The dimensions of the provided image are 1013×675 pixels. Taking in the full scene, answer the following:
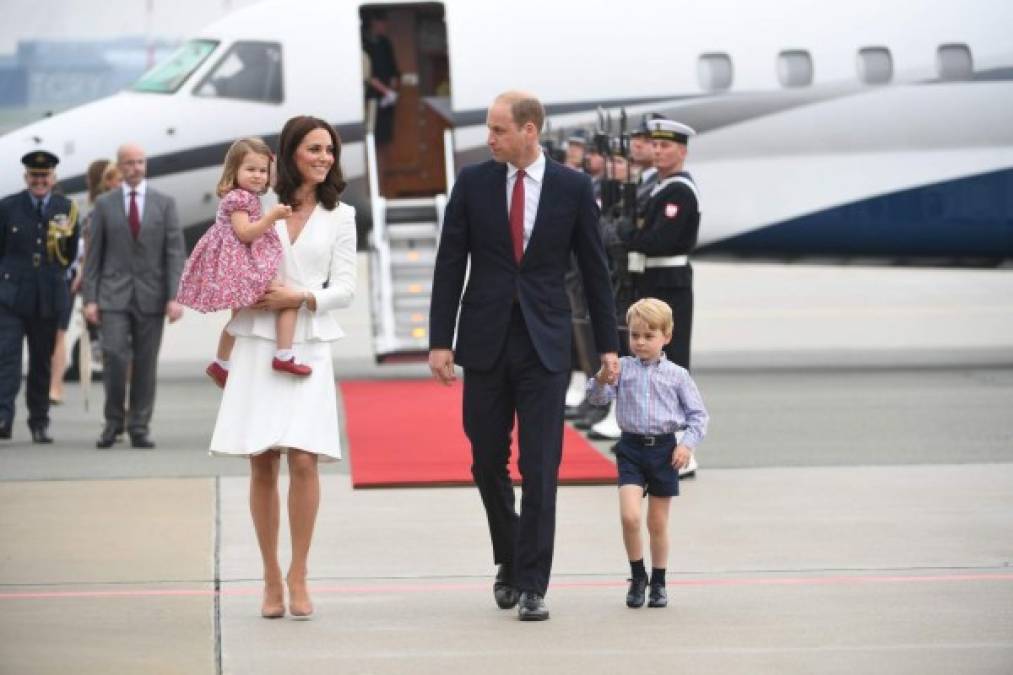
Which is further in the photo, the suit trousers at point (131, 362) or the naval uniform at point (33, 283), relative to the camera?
the naval uniform at point (33, 283)

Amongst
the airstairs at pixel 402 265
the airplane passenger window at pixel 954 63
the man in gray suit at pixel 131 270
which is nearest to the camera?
the man in gray suit at pixel 131 270

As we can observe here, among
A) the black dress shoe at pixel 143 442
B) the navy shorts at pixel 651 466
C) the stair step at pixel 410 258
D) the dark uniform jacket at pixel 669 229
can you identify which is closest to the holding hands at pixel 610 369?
the navy shorts at pixel 651 466

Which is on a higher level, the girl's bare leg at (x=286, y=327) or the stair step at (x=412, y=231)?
the girl's bare leg at (x=286, y=327)

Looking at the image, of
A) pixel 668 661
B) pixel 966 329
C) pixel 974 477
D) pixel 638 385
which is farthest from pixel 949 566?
pixel 966 329

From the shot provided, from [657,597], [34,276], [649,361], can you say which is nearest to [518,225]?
[649,361]

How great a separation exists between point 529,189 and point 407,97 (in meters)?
12.4

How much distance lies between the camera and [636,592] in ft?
25.0

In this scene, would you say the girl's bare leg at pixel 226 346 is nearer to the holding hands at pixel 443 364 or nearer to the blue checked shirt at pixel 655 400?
the holding hands at pixel 443 364

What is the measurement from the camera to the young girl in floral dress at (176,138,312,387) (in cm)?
738

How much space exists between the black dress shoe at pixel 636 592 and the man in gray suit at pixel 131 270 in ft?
17.9

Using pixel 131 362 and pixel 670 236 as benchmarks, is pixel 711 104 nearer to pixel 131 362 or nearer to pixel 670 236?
pixel 131 362

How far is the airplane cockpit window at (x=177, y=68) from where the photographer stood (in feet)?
59.1

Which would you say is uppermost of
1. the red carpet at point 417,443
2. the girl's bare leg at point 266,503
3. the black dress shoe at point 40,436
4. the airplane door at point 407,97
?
the airplane door at point 407,97

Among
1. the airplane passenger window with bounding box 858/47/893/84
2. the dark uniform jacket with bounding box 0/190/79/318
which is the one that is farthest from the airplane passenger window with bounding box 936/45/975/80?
the dark uniform jacket with bounding box 0/190/79/318
